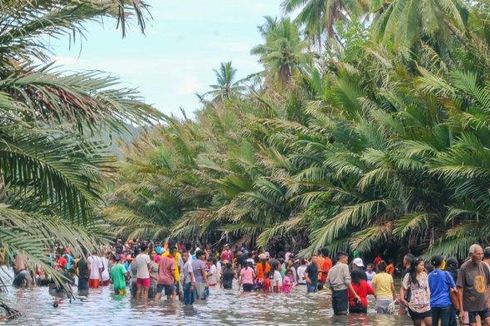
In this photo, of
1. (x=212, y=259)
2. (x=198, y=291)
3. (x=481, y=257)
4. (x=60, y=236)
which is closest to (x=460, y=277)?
(x=481, y=257)

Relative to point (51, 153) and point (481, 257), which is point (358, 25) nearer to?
point (481, 257)

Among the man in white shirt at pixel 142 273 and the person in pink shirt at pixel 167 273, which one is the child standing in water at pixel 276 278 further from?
the person in pink shirt at pixel 167 273

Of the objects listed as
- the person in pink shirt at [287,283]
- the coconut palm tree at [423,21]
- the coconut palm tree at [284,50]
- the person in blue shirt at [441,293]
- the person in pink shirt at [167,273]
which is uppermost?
the coconut palm tree at [284,50]

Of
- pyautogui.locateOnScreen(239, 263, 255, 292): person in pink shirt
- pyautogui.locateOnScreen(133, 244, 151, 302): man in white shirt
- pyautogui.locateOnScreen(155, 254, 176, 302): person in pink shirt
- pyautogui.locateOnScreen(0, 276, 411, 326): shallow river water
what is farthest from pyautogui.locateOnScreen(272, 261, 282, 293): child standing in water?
pyautogui.locateOnScreen(155, 254, 176, 302): person in pink shirt

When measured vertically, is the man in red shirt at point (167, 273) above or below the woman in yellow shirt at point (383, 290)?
above

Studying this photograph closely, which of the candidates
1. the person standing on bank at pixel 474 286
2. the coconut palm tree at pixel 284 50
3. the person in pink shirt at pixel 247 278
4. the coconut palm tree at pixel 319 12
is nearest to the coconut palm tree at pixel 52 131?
the person standing on bank at pixel 474 286

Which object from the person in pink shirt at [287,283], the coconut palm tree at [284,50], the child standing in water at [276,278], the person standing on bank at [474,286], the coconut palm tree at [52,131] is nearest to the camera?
the coconut palm tree at [52,131]

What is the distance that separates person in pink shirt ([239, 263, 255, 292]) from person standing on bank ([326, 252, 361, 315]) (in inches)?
434

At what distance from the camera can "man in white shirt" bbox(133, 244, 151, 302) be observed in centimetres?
2583

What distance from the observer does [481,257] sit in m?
14.4

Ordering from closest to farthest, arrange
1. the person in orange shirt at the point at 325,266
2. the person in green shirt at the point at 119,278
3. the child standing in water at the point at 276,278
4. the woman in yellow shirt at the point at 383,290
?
the woman in yellow shirt at the point at 383,290 → the person in green shirt at the point at 119,278 → the person in orange shirt at the point at 325,266 → the child standing in water at the point at 276,278

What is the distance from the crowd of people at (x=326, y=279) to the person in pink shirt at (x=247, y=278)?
2cm

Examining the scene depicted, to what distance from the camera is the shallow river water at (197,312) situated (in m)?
20.7

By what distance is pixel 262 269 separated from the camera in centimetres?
3303
